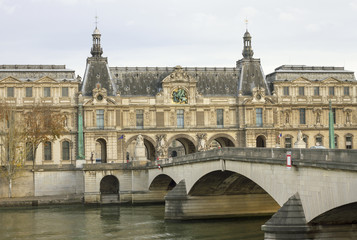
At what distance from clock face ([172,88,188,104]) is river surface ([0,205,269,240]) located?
27384mm

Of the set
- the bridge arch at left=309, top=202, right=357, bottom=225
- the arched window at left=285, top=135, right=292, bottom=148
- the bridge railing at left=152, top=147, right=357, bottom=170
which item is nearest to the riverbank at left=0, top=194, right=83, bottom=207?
the bridge railing at left=152, top=147, right=357, bottom=170

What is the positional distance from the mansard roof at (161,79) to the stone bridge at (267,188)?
59.2 feet

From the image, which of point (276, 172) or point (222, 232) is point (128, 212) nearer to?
point (222, 232)

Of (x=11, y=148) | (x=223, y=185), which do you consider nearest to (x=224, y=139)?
(x=11, y=148)

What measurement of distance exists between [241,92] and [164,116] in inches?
448

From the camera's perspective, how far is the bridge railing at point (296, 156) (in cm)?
3192

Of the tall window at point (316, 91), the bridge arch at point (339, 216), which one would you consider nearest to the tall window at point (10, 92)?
the tall window at point (316, 91)

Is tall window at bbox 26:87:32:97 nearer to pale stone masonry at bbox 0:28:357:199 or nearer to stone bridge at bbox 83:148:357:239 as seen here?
pale stone masonry at bbox 0:28:357:199

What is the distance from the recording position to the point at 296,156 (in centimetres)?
3803

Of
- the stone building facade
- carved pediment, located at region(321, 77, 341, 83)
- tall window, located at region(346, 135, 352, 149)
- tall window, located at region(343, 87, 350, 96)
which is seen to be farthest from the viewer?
tall window, located at region(346, 135, 352, 149)

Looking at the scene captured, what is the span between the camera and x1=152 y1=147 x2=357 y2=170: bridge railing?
3192 cm

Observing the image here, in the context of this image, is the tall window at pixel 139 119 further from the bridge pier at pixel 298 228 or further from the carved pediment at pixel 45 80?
the bridge pier at pixel 298 228

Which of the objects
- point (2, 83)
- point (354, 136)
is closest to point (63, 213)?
point (2, 83)

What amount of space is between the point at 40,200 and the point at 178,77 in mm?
A: 27798
